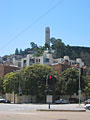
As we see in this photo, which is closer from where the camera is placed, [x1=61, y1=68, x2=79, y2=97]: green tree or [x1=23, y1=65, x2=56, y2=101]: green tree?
[x1=23, y1=65, x2=56, y2=101]: green tree

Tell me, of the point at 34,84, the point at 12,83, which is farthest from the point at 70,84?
the point at 12,83

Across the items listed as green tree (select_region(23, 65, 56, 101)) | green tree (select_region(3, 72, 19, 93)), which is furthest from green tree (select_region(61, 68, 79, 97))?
green tree (select_region(3, 72, 19, 93))

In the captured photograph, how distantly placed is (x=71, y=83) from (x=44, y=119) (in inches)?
2068

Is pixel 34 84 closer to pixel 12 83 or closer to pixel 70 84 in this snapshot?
pixel 12 83

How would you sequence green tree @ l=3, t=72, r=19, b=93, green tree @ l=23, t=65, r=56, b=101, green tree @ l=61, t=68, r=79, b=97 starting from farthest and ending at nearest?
green tree @ l=61, t=68, r=79, b=97, green tree @ l=3, t=72, r=19, b=93, green tree @ l=23, t=65, r=56, b=101

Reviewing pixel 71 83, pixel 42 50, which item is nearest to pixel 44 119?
pixel 71 83

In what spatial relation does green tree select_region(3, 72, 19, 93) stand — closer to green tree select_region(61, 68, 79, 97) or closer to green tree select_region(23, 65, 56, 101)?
green tree select_region(23, 65, 56, 101)

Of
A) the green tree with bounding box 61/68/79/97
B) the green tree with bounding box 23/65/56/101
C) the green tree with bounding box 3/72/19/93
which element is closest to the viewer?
the green tree with bounding box 23/65/56/101

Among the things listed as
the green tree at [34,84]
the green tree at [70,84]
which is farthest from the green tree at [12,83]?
the green tree at [70,84]

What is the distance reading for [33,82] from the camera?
220 feet

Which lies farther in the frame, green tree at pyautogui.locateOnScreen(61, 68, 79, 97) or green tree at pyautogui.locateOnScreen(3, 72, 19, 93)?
green tree at pyautogui.locateOnScreen(61, 68, 79, 97)

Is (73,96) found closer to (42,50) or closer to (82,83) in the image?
(82,83)

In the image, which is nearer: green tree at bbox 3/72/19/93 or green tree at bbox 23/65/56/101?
green tree at bbox 23/65/56/101

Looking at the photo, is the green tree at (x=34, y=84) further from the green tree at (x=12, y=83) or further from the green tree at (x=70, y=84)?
the green tree at (x=70, y=84)
